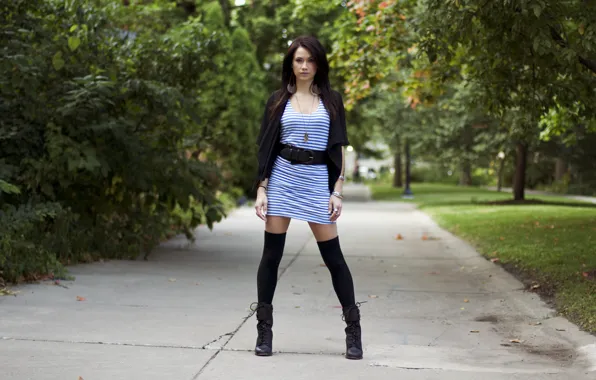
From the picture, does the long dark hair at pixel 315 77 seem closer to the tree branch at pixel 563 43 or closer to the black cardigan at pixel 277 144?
the black cardigan at pixel 277 144

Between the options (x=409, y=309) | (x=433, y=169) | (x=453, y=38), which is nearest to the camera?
(x=409, y=309)

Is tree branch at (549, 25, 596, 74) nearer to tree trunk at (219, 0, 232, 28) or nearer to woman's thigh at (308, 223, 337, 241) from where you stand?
woman's thigh at (308, 223, 337, 241)

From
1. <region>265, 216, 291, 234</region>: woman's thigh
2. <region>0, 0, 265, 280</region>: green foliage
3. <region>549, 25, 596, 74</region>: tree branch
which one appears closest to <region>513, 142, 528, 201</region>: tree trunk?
<region>0, 0, 265, 280</region>: green foliage

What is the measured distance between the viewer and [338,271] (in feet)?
17.3

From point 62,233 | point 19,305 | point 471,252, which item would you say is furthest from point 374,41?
point 19,305

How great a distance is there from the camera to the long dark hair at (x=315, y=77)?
5224 mm

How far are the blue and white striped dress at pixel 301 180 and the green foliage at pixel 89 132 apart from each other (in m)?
3.14

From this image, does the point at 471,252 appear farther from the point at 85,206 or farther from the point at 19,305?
the point at 19,305

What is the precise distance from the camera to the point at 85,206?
33.4 ft

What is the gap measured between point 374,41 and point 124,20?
424cm

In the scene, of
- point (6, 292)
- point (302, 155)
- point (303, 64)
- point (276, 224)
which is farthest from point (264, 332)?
point (6, 292)

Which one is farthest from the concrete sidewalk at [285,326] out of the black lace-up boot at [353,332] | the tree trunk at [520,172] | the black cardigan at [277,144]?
the tree trunk at [520,172]

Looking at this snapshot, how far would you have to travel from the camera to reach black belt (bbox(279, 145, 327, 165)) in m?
5.14

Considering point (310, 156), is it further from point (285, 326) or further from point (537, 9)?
point (537, 9)
